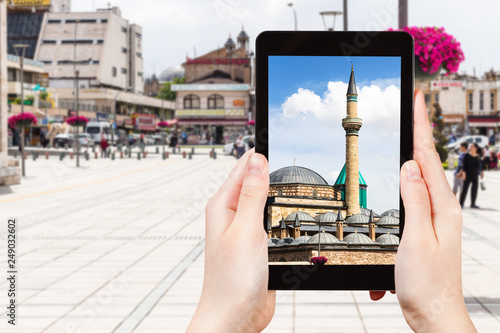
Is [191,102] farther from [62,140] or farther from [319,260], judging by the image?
[319,260]

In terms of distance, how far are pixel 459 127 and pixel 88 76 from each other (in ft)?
181

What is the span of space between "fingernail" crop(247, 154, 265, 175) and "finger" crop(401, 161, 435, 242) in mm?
423

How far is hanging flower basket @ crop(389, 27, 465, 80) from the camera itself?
349 inches

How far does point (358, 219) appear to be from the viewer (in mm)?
2303

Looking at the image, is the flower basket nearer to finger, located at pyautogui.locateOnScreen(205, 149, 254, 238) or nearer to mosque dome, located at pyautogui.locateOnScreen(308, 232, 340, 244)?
mosque dome, located at pyautogui.locateOnScreen(308, 232, 340, 244)

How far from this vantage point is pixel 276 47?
2197 mm

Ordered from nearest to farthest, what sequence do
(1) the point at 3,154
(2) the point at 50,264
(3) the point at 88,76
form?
1. (2) the point at 50,264
2. (1) the point at 3,154
3. (3) the point at 88,76

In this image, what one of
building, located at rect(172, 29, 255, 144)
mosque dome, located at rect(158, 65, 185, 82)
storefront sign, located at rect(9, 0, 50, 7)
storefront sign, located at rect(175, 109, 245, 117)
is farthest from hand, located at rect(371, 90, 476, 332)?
mosque dome, located at rect(158, 65, 185, 82)

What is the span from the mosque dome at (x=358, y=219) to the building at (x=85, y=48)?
98191mm

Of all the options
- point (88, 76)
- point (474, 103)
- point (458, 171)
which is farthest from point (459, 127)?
point (458, 171)

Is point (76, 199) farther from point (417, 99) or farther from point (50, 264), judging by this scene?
point (417, 99)

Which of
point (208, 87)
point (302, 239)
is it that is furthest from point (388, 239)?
point (208, 87)

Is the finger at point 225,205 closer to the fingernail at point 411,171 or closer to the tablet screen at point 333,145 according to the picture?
the tablet screen at point 333,145

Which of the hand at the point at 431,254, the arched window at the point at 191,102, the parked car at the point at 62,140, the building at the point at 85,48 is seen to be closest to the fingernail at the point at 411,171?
the hand at the point at 431,254
